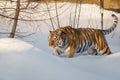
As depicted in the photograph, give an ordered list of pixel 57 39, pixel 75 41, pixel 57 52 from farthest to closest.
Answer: pixel 75 41
pixel 57 52
pixel 57 39

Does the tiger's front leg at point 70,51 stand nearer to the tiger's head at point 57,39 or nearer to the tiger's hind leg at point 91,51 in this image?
the tiger's head at point 57,39

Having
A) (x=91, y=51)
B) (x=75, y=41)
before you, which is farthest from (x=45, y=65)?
(x=91, y=51)

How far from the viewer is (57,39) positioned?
5.30 metres

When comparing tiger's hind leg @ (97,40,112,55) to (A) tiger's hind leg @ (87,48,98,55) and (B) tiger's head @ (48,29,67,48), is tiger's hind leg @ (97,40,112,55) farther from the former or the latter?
(B) tiger's head @ (48,29,67,48)

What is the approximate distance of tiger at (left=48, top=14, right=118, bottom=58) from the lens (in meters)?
5.33

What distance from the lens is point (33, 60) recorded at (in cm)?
390

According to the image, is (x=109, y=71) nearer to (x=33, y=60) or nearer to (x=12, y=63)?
(x=33, y=60)

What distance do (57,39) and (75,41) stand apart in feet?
1.18

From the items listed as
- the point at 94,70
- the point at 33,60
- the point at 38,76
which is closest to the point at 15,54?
the point at 33,60

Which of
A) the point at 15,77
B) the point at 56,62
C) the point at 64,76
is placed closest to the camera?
the point at 15,77

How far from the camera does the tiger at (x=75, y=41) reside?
17.5ft

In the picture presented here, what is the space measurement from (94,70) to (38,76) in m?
0.81

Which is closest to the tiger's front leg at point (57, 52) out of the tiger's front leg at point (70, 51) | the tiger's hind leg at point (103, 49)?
the tiger's front leg at point (70, 51)

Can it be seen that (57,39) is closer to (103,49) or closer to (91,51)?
(91,51)
